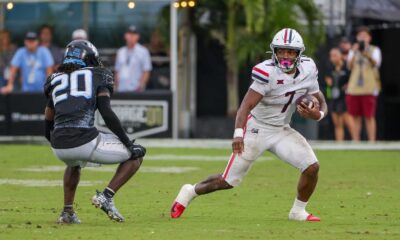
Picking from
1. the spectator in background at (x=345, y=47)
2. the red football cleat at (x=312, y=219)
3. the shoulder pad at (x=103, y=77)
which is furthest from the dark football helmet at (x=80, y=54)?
the spectator in background at (x=345, y=47)

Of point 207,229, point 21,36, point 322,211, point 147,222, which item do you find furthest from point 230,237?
point 21,36

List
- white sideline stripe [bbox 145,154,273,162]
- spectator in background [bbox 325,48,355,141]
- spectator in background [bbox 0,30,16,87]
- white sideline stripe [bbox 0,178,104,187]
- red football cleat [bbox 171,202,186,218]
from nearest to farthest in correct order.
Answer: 1. red football cleat [bbox 171,202,186,218]
2. white sideline stripe [bbox 0,178,104,187]
3. white sideline stripe [bbox 145,154,273,162]
4. spectator in background [bbox 325,48,355,141]
5. spectator in background [bbox 0,30,16,87]

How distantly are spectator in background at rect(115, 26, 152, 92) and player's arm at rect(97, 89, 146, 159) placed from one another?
13.0 meters

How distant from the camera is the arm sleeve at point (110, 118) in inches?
426

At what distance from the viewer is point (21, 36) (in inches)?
982

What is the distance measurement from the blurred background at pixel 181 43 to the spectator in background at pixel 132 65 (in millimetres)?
25

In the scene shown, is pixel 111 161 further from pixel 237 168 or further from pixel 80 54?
pixel 237 168

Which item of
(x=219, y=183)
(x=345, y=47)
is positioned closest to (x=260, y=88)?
(x=219, y=183)

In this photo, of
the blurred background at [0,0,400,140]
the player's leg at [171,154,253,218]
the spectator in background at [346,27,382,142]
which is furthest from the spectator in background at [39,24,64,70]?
the player's leg at [171,154,253,218]

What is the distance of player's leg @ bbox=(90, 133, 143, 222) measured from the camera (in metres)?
10.9

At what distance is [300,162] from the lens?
11352 millimetres

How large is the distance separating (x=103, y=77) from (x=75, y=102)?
33cm

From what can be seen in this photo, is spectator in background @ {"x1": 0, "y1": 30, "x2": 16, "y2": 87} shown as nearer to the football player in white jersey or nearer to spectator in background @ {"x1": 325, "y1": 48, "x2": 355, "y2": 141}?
spectator in background @ {"x1": 325, "y1": 48, "x2": 355, "y2": 141}

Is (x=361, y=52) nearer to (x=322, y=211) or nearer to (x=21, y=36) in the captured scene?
(x=21, y=36)
